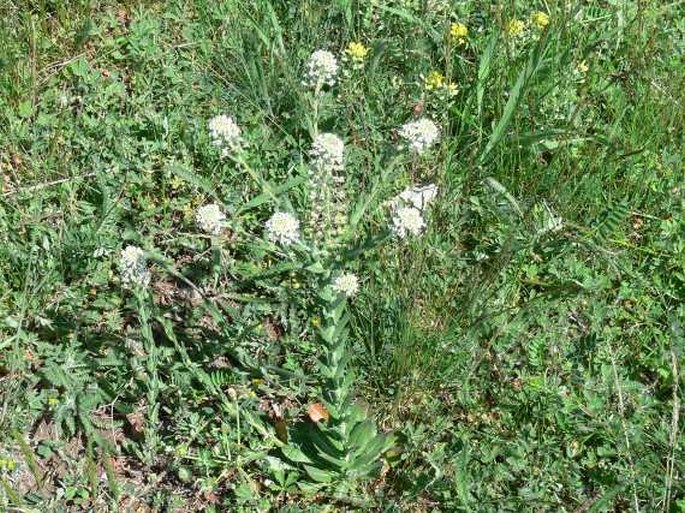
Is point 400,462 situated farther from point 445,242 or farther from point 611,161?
point 611,161

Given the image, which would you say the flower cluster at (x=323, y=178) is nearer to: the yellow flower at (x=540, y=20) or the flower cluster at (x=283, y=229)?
the flower cluster at (x=283, y=229)

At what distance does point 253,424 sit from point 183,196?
100cm

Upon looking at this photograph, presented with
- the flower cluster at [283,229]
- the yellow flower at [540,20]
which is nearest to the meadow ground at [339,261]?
the flower cluster at [283,229]

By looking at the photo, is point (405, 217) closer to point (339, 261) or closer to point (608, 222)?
point (339, 261)

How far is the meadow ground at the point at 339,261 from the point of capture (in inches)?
92.7

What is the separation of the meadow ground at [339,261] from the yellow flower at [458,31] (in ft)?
0.03

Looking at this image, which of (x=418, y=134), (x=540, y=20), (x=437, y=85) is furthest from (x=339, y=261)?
(x=540, y=20)

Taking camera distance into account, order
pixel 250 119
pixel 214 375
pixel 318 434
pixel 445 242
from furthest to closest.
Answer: pixel 250 119
pixel 445 242
pixel 214 375
pixel 318 434

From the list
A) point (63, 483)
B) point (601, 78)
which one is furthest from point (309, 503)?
point (601, 78)

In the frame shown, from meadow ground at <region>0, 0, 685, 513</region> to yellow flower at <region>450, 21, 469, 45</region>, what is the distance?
11 millimetres

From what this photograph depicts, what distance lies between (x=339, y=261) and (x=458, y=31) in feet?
5.29

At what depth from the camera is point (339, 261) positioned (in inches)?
79.0

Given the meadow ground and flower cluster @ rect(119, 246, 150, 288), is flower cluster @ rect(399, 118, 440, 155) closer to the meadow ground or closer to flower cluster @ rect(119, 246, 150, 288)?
the meadow ground

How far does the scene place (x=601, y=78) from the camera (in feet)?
10.9
